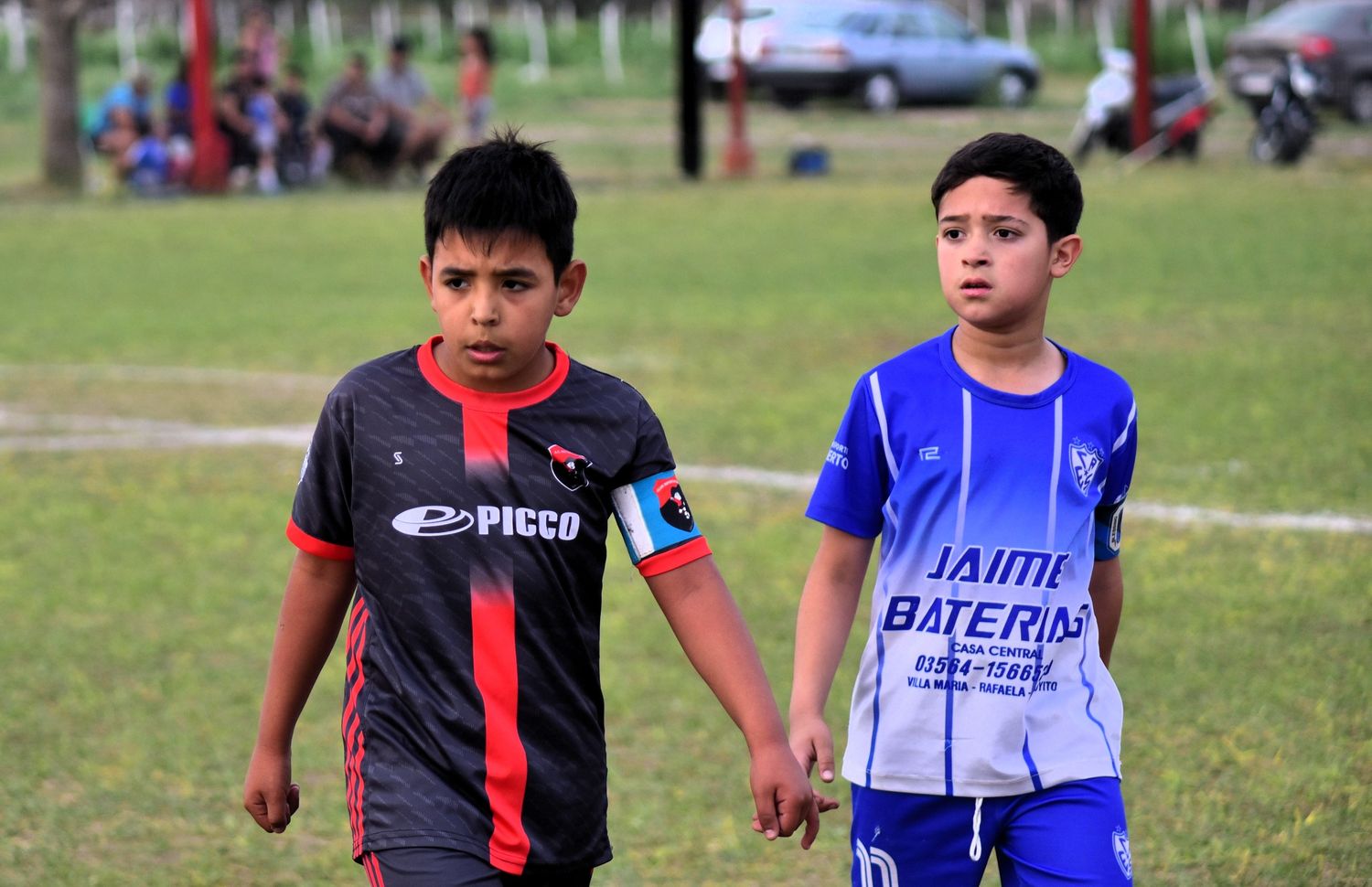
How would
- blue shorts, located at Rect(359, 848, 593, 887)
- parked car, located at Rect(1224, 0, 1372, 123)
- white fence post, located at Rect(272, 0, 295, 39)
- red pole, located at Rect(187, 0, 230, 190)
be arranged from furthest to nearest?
white fence post, located at Rect(272, 0, 295, 39)
parked car, located at Rect(1224, 0, 1372, 123)
red pole, located at Rect(187, 0, 230, 190)
blue shorts, located at Rect(359, 848, 593, 887)

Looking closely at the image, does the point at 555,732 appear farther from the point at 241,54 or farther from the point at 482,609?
the point at 241,54

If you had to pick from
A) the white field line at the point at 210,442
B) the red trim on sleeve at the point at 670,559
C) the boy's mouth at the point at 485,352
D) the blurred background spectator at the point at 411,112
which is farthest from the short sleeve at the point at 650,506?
the blurred background spectator at the point at 411,112

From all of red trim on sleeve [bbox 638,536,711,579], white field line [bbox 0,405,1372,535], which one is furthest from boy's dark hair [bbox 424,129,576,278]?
white field line [bbox 0,405,1372,535]

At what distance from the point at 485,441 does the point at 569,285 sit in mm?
289

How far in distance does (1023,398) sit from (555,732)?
36.3 inches

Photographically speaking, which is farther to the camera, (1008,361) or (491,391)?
(1008,361)

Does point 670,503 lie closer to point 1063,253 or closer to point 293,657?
point 293,657

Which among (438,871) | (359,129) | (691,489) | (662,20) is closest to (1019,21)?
(662,20)

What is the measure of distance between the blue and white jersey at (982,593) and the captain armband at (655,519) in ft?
1.27

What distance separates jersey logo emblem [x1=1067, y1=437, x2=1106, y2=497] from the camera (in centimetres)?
306

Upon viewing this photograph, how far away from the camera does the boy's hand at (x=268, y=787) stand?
2.96 m

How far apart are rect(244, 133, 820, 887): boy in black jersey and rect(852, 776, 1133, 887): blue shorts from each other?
0.23 metres

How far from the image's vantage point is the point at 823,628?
3137 mm

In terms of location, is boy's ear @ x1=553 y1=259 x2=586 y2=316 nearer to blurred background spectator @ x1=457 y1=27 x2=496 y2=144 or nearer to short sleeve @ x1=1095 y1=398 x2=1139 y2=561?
short sleeve @ x1=1095 y1=398 x2=1139 y2=561
